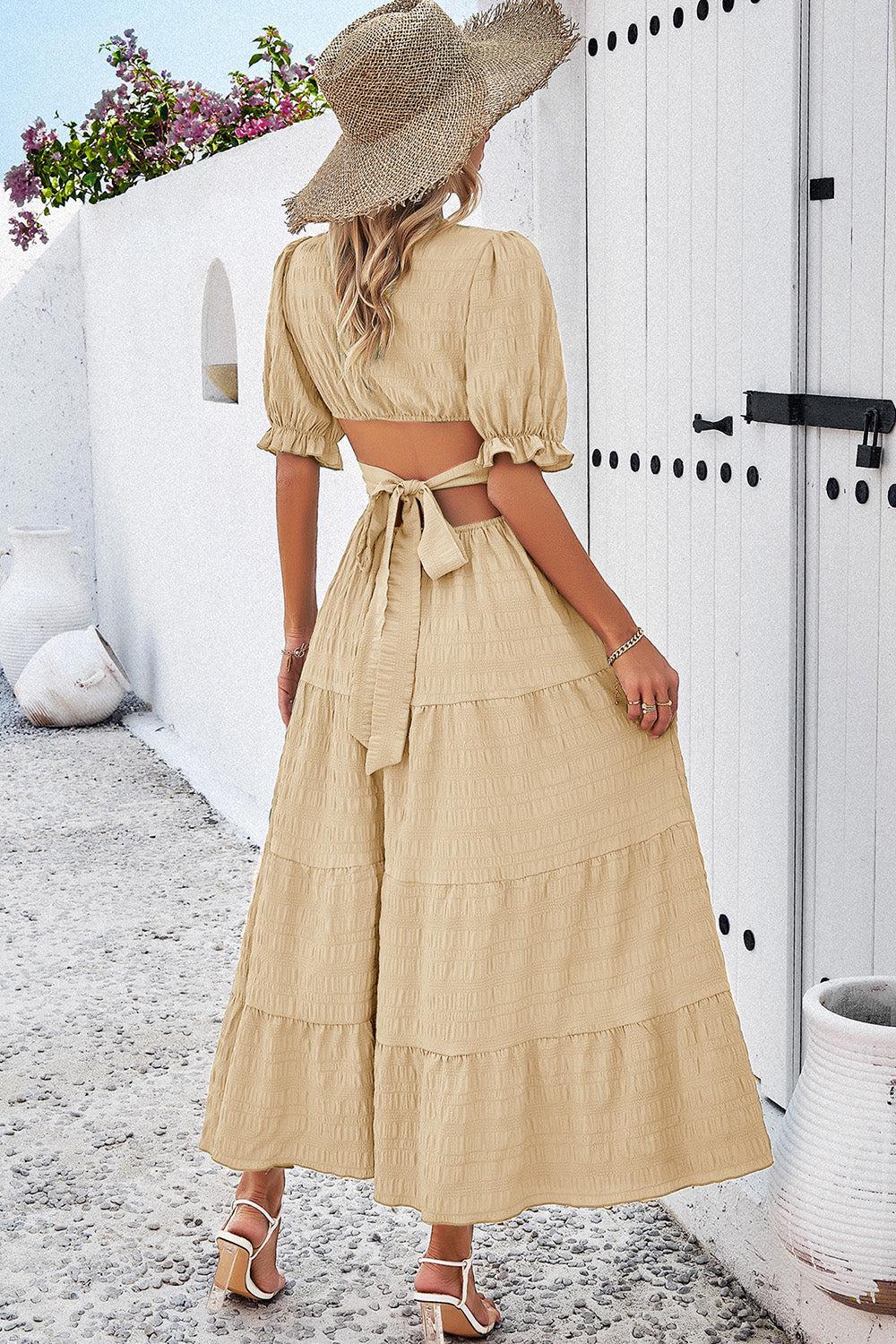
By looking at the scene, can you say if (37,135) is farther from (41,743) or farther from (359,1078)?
(359,1078)

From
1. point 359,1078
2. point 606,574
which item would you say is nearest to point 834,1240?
point 359,1078

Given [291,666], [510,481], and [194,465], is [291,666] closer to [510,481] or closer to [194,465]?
[510,481]

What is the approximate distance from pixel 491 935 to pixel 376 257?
36.3 inches

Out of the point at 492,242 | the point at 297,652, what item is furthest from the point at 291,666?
the point at 492,242

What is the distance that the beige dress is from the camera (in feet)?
6.97

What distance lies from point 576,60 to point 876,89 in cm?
103

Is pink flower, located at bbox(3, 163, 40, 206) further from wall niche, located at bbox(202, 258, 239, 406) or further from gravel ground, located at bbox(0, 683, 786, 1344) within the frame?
gravel ground, located at bbox(0, 683, 786, 1344)

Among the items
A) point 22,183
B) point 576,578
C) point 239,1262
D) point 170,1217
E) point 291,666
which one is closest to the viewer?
point 576,578

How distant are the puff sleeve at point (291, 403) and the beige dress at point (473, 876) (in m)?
0.03

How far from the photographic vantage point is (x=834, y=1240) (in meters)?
2.06

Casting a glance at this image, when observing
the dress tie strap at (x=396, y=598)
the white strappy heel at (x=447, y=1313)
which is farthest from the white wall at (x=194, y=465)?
the white strappy heel at (x=447, y=1313)

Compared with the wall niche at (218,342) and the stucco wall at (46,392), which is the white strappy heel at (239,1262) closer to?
the wall niche at (218,342)

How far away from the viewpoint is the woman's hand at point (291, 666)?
8.27ft

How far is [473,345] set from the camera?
207 cm
